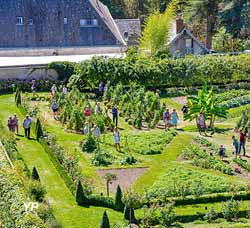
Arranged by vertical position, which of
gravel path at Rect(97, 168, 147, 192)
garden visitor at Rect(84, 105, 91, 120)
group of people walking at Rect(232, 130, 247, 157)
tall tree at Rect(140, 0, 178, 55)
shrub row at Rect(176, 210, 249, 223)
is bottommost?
shrub row at Rect(176, 210, 249, 223)

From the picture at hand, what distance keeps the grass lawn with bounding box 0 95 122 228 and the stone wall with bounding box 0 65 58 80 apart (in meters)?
14.0

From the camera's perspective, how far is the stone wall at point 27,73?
181 ft

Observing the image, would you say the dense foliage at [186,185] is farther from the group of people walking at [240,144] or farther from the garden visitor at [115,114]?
the garden visitor at [115,114]

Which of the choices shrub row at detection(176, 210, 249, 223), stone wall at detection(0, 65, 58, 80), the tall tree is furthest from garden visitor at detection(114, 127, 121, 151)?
the tall tree

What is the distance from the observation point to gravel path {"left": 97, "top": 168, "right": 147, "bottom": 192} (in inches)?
1330

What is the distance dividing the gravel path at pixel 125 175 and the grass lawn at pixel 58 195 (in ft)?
6.86

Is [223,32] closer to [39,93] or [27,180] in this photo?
[39,93]

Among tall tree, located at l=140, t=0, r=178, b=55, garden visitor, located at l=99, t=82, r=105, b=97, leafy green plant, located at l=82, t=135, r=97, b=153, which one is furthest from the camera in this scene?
tall tree, located at l=140, t=0, r=178, b=55

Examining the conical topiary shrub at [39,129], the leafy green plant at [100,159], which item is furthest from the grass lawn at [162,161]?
the conical topiary shrub at [39,129]

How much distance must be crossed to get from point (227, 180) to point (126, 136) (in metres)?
8.54

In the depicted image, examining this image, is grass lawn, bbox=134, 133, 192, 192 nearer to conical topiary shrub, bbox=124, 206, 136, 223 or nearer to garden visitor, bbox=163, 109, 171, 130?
garden visitor, bbox=163, 109, 171, 130

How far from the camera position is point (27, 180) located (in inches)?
1222

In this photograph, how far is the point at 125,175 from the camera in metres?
35.1

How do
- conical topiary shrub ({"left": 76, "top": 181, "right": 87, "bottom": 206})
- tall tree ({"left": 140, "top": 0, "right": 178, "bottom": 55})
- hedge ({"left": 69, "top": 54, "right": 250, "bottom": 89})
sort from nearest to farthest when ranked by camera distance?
conical topiary shrub ({"left": 76, "top": 181, "right": 87, "bottom": 206}) → hedge ({"left": 69, "top": 54, "right": 250, "bottom": 89}) → tall tree ({"left": 140, "top": 0, "right": 178, "bottom": 55})
